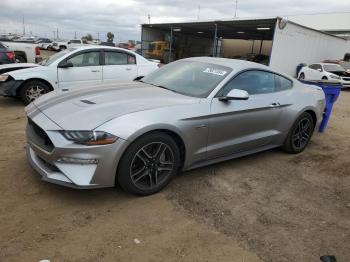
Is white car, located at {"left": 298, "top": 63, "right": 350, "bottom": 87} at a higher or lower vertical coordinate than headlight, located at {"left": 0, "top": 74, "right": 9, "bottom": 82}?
lower

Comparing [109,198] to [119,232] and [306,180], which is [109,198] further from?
[306,180]

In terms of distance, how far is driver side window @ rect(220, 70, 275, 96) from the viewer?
14.5 ft

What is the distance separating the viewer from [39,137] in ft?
11.9

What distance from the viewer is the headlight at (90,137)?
3.28m

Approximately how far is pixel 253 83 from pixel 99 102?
2211 millimetres

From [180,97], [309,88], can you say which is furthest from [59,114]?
[309,88]

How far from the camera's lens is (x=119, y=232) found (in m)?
3.11

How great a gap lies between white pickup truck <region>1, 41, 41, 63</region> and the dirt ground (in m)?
10.1

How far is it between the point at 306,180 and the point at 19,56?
42.2 ft

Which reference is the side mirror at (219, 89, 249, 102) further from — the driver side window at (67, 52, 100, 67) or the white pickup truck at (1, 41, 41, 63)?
the white pickup truck at (1, 41, 41, 63)

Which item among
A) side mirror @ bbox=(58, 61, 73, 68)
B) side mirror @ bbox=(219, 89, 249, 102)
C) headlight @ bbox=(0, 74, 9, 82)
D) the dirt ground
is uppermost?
side mirror @ bbox=(219, 89, 249, 102)

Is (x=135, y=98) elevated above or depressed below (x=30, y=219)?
above

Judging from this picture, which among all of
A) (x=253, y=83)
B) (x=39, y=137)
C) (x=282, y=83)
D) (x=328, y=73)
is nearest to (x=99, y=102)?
(x=39, y=137)

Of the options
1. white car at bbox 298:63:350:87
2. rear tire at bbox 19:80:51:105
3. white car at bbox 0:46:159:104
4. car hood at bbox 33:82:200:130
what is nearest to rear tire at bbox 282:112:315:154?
car hood at bbox 33:82:200:130
